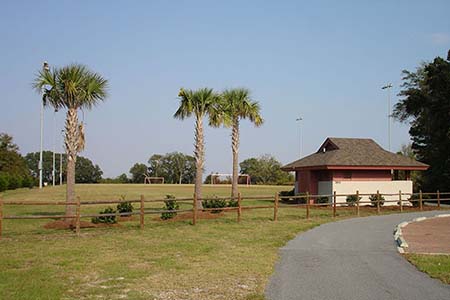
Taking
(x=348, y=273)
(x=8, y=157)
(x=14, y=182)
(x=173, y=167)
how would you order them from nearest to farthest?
(x=348, y=273) < (x=14, y=182) < (x=8, y=157) < (x=173, y=167)

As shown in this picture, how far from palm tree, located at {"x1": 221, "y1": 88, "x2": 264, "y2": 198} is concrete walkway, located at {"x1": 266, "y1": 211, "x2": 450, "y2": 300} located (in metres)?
16.2

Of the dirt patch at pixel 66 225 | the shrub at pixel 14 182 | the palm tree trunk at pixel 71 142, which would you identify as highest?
the palm tree trunk at pixel 71 142

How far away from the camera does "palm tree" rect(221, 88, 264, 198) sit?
31359 millimetres

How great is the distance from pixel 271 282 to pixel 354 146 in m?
31.0

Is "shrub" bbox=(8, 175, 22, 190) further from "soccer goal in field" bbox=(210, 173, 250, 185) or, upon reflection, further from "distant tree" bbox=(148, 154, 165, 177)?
"distant tree" bbox=(148, 154, 165, 177)

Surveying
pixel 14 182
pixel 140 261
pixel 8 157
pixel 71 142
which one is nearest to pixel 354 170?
pixel 71 142

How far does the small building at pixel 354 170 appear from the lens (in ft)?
112

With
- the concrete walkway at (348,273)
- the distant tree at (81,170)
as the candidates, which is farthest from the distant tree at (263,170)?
the concrete walkway at (348,273)

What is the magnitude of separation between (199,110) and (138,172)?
10317 centimetres

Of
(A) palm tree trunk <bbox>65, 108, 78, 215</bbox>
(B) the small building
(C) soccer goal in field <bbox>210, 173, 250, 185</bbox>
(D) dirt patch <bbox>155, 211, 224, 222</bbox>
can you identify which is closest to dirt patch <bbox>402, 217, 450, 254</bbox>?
(D) dirt patch <bbox>155, 211, 224, 222</bbox>

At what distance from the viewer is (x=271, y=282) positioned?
9.09 meters

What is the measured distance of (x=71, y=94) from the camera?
19.5 metres

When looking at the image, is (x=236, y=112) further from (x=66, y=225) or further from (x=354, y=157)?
(x=66, y=225)

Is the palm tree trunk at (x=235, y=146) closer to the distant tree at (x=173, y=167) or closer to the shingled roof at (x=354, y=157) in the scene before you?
the shingled roof at (x=354, y=157)
